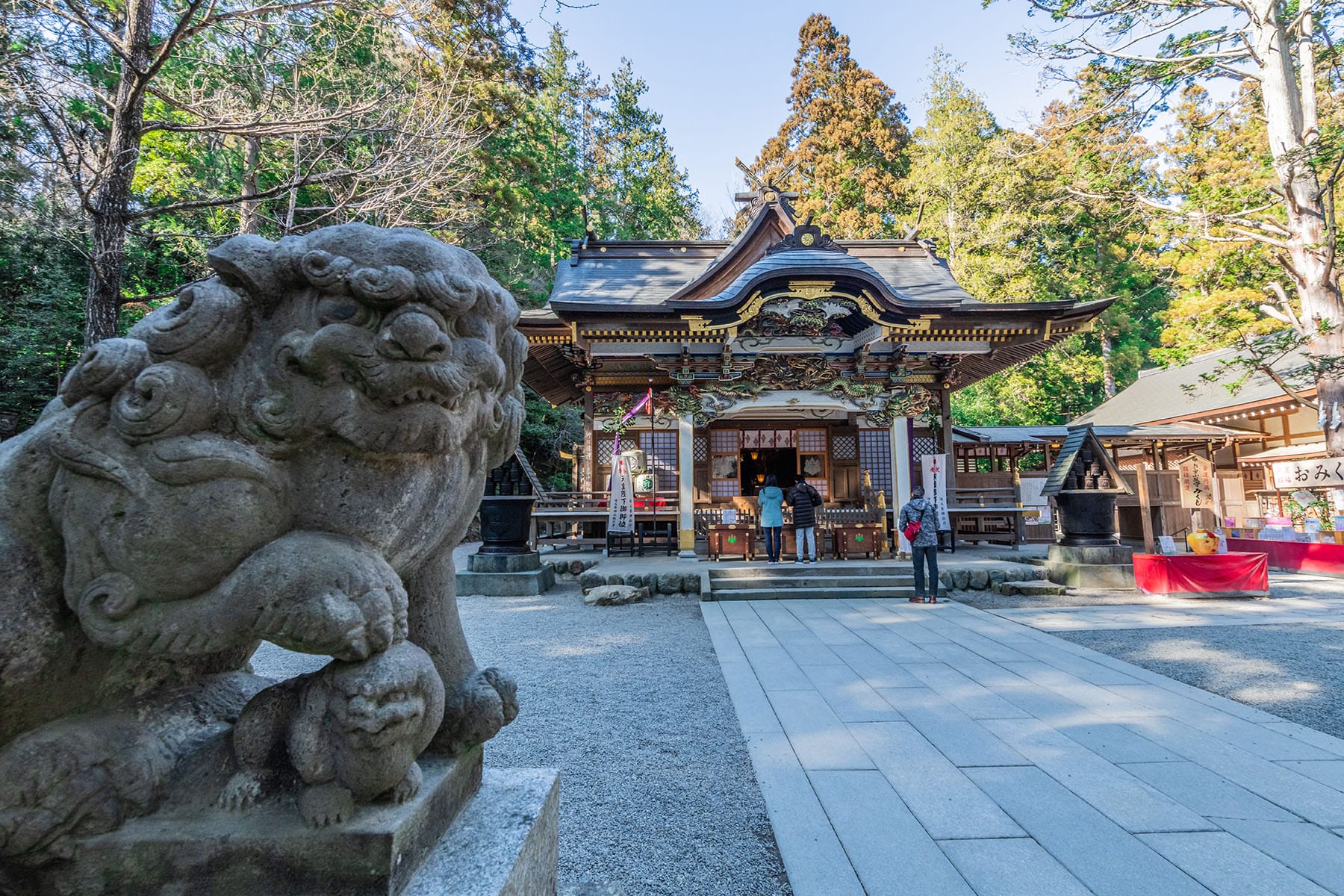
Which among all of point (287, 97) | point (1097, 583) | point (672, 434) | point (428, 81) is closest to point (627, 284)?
point (672, 434)

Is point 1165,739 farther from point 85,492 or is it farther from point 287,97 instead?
point 287,97

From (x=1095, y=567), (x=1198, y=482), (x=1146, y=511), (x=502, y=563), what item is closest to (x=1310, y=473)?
(x=1198, y=482)

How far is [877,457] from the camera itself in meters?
12.0

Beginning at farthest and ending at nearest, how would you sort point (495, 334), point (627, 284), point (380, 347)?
point (627, 284), point (495, 334), point (380, 347)

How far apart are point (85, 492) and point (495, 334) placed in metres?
0.84

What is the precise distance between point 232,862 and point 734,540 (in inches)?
341

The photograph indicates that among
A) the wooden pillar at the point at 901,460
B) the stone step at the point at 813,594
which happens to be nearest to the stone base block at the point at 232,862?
the stone step at the point at 813,594

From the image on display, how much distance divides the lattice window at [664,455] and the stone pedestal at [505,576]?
3.82 m

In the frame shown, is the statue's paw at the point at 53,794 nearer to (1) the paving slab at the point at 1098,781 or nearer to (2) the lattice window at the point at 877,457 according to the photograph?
(1) the paving slab at the point at 1098,781

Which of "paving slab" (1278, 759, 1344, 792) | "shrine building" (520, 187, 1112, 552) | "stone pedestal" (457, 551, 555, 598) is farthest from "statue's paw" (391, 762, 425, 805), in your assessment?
"shrine building" (520, 187, 1112, 552)

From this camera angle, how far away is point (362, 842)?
1.07 metres

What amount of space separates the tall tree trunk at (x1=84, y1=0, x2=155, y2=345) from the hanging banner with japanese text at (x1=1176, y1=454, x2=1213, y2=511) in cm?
2055

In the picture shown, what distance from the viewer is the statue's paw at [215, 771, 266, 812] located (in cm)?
114

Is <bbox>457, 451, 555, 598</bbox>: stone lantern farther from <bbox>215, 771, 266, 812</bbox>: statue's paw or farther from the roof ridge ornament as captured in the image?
<bbox>215, 771, 266, 812</bbox>: statue's paw
